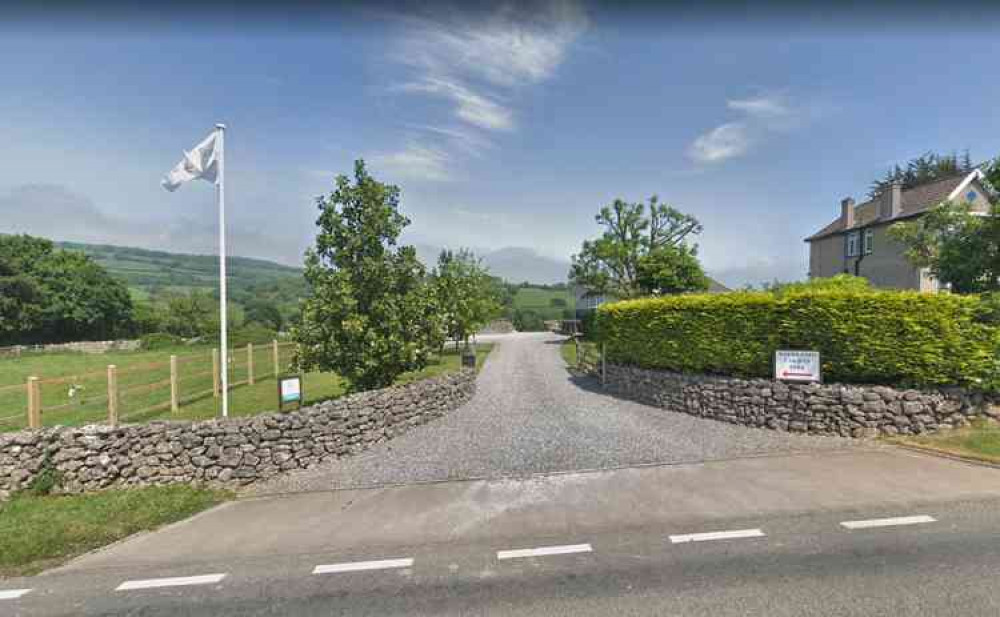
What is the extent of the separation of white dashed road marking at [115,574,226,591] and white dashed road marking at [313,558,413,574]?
1.03 meters

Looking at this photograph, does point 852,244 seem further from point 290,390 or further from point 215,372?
point 215,372

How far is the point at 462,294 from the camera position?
21969mm

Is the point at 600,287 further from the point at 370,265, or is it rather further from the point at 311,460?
the point at 311,460

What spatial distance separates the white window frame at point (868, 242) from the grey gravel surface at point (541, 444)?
26.3 metres

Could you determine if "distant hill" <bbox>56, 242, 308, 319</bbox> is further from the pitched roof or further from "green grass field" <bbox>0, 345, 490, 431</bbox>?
the pitched roof

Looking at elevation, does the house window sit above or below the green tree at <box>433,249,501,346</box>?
above

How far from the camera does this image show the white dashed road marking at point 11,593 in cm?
403

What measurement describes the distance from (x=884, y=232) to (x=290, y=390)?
33243 millimetres

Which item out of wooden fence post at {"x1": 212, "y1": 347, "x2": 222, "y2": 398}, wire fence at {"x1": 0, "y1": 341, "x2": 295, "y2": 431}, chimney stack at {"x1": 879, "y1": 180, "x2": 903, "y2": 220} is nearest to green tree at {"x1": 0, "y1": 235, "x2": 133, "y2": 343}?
wire fence at {"x1": 0, "y1": 341, "x2": 295, "y2": 431}

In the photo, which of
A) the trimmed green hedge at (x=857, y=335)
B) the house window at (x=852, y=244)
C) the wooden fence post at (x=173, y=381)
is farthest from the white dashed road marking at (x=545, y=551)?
the house window at (x=852, y=244)

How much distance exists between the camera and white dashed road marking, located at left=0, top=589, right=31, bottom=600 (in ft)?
13.2

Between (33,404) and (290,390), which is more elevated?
(290,390)

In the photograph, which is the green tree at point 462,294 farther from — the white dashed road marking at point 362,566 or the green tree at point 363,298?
the white dashed road marking at point 362,566

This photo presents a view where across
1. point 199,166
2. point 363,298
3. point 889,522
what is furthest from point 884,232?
point 199,166
